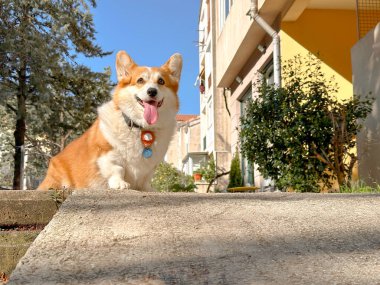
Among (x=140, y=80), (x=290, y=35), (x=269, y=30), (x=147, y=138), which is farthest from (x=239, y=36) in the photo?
(x=147, y=138)

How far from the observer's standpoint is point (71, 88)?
17062mm

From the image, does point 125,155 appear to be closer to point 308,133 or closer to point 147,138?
point 147,138

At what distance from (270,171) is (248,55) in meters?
6.02

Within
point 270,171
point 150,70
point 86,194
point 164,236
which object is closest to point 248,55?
point 270,171

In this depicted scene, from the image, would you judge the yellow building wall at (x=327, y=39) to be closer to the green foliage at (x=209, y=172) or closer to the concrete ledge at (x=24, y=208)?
the concrete ledge at (x=24, y=208)

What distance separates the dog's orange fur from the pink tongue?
0.41m

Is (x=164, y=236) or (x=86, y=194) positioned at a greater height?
(x=86, y=194)

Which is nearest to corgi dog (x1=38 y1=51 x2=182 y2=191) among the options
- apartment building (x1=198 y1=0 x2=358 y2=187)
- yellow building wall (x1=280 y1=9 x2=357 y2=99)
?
apartment building (x1=198 y1=0 x2=358 y2=187)

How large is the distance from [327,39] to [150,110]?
7140mm

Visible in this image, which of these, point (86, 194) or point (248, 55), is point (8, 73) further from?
point (86, 194)

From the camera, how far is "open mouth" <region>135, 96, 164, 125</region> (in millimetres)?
4070

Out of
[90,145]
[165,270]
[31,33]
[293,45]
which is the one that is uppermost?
[31,33]

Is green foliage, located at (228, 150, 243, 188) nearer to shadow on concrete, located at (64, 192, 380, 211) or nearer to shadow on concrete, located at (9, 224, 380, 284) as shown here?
shadow on concrete, located at (64, 192, 380, 211)

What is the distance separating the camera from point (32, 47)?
519 inches
